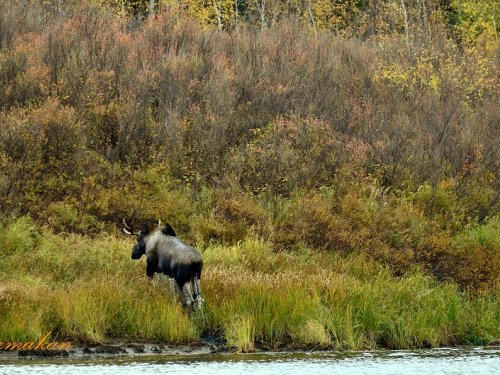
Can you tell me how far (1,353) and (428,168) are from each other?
13048 millimetres

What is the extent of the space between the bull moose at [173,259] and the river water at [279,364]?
1090mm

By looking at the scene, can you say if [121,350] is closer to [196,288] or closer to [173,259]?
[196,288]

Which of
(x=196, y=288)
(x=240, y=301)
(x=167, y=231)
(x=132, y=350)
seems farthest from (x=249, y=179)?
(x=132, y=350)

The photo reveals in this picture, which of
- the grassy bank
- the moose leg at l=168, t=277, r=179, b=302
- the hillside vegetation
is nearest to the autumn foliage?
the hillside vegetation

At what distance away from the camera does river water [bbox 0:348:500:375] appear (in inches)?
608

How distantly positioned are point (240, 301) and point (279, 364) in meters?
1.68

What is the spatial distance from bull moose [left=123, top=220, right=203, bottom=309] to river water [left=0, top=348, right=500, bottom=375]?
42.9 inches

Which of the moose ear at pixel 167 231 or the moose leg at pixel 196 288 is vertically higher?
the moose ear at pixel 167 231

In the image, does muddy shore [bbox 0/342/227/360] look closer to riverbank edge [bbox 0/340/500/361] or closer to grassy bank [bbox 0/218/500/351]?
riverbank edge [bbox 0/340/500/361]

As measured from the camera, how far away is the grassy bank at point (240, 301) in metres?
16.9

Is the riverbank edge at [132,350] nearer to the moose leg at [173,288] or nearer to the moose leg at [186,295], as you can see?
the moose leg at [186,295]

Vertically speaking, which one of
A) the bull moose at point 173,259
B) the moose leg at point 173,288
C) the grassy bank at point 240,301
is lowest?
the grassy bank at point 240,301

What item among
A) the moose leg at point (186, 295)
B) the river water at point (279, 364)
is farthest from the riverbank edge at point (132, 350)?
the moose leg at point (186, 295)

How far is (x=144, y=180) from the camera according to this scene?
24.0 meters
